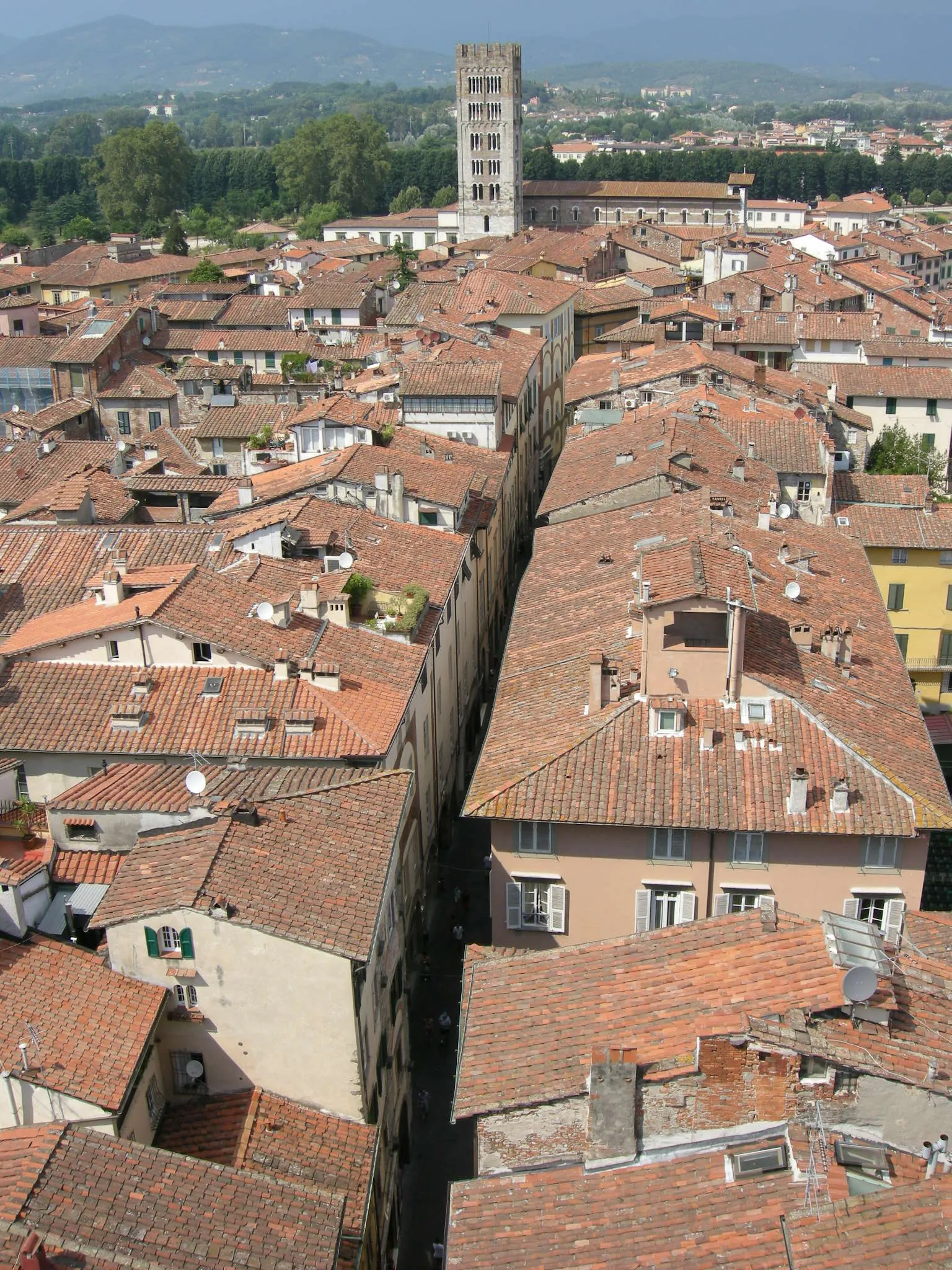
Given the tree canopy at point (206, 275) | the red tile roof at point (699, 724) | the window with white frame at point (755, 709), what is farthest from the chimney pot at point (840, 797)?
the tree canopy at point (206, 275)

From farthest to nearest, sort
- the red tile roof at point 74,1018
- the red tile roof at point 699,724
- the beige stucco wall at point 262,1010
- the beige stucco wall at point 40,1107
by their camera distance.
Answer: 1. the red tile roof at point 699,724
2. the beige stucco wall at point 262,1010
3. the red tile roof at point 74,1018
4. the beige stucco wall at point 40,1107

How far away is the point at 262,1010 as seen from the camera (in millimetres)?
22922

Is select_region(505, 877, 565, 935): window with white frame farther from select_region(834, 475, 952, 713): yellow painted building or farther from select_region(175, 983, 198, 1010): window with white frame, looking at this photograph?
select_region(834, 475, 952, 713): yellow painted building

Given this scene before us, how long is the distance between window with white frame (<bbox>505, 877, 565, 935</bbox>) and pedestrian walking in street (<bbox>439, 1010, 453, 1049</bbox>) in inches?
198

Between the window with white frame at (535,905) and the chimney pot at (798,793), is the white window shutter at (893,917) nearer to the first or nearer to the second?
the chimney pot at (798,793)

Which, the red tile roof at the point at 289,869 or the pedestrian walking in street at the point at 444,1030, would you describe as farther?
the pedestrian walking in street at the point at 444,1030

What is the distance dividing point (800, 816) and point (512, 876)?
577 cm

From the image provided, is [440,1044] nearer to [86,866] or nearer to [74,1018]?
[86,866]

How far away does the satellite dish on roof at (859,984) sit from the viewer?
17.8 meters

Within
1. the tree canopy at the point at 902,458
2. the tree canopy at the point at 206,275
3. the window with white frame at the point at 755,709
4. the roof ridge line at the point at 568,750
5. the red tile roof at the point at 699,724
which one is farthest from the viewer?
the tree canopy at the point at 206,275

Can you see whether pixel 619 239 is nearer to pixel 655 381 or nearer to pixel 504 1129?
pixel 655 381

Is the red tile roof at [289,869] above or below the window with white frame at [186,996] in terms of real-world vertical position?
above

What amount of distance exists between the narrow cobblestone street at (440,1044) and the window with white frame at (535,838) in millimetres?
6518

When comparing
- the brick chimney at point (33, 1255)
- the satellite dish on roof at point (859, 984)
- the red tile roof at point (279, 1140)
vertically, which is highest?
the satellite dish on roof at point (859, 984)
